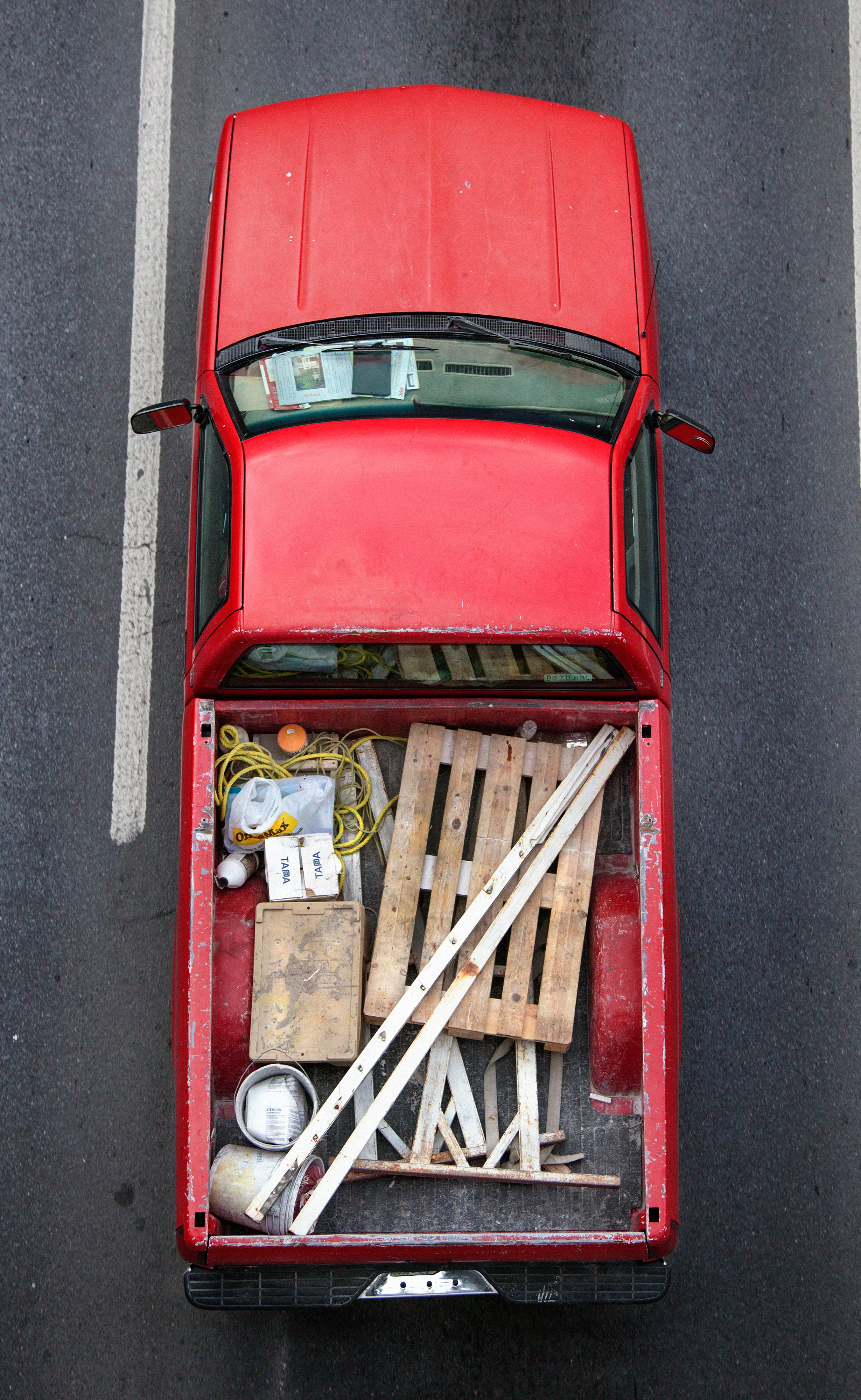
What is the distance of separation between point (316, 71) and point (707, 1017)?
4990mm

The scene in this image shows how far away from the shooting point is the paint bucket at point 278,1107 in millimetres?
3883

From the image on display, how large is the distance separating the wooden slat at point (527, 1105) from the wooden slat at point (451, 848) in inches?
15.3

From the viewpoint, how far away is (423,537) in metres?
3.70

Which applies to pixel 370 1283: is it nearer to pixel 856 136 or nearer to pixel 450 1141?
pixel 450 1141

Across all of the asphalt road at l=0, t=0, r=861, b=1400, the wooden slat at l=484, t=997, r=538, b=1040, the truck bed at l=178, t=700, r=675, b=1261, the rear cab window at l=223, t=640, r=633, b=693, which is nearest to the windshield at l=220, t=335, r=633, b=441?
the rear cab window at l=223, t=640, r=633, b=693

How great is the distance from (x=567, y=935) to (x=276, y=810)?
3.94ft

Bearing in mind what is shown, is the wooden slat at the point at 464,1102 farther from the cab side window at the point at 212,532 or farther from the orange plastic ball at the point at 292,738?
the cab side window at the point at 212,532

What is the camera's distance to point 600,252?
4.08 m

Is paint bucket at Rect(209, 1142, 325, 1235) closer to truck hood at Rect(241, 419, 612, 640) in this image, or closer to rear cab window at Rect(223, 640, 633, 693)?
rear cab window at Rect(223, 640, 633, 693)

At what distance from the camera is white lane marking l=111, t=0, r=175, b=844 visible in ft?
16.5

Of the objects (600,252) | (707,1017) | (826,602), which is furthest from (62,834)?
(826,602)

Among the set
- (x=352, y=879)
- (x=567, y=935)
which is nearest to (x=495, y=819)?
(x=567, y=935)

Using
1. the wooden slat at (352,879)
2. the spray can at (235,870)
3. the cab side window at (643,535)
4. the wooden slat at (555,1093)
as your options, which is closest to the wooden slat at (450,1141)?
the wooden slat at (555,1093)

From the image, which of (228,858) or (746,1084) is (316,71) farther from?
(746,1084)
